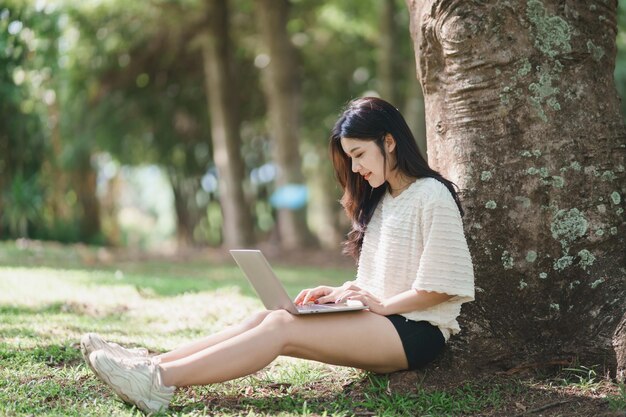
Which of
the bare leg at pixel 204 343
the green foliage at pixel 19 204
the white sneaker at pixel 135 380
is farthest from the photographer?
the green foliage at pixel 19 204

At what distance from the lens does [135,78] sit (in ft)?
58.0

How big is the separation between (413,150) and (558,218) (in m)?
0.90

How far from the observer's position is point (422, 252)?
371 centimetres

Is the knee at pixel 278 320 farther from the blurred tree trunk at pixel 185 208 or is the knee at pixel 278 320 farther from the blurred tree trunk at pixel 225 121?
the blurred tree trunk at pixel 185 208

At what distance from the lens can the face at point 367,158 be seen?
3.82m

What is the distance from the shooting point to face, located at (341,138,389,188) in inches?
150

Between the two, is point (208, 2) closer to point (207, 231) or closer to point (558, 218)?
point (207, 231)

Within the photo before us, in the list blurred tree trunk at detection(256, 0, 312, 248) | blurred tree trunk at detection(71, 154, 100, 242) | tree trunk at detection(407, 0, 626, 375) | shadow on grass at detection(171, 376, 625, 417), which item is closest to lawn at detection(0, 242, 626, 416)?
shadow on grass at detection(171, 376, 625, 417)

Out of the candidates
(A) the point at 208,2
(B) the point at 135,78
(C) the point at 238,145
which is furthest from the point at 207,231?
(A) the point at 208,2

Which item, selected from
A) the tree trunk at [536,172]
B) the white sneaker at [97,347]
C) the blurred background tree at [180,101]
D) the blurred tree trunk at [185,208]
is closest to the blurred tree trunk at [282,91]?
the blurred background tree at [180,101]

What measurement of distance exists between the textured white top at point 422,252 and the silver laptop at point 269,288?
0.29 metres

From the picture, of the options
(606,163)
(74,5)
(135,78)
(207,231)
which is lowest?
(207,231)

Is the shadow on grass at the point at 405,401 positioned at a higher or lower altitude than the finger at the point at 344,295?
lower

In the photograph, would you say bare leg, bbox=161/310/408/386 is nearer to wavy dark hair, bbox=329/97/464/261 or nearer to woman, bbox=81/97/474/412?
woman, bbox=81/97/474/412
